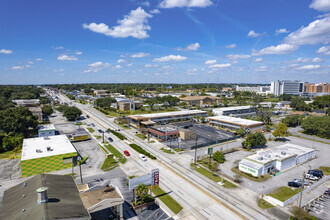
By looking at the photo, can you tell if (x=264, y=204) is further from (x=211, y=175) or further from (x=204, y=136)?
(x=204, y=136)

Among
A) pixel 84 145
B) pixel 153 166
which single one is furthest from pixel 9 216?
pixel 84 145

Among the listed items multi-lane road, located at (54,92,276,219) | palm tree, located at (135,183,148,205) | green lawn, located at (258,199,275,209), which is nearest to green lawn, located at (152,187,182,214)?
multi-lane road, located at (54,92,276,219)

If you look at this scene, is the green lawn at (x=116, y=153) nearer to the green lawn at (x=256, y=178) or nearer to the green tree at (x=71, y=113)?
the green lawn at (x=256, y=178)

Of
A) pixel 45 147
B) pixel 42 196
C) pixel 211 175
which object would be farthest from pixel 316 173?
pixel 45 147

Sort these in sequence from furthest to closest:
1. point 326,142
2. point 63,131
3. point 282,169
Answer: point 63,131
point 326,142
point 282,169

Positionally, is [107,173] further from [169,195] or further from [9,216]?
[9,216]

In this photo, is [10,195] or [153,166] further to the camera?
[153,166]

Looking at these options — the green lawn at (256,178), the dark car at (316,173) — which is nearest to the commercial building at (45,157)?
the green lawn at (256,178)
